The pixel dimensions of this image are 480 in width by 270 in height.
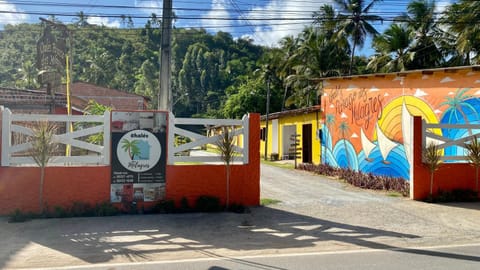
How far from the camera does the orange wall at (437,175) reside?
36.8 ft

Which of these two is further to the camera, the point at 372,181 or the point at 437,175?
the point at 372,181

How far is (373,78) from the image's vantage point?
16047 mm

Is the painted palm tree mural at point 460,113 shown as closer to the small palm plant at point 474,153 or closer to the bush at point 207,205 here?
the small palm plant at point 474,153

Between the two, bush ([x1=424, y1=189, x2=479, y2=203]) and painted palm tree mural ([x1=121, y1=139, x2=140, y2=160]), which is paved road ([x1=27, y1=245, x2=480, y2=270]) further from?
bush ([x1=424, y1=189, x2=479, y2=203])

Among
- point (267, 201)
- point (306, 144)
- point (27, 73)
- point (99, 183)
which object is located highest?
point (27, 73)

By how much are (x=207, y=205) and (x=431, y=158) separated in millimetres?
6166

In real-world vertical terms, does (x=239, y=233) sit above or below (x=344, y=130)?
below

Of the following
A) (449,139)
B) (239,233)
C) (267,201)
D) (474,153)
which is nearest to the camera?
(239,233)

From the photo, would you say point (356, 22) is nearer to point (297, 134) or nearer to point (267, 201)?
point (297, 134)

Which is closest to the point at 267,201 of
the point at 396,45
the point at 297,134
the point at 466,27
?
the point at 297,134

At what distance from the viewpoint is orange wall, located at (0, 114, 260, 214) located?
28.7ft

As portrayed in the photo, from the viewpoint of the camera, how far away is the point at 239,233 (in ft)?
25.2

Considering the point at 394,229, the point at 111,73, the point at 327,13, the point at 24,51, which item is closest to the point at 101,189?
the point at 394,229

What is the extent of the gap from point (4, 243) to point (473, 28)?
24.0m
